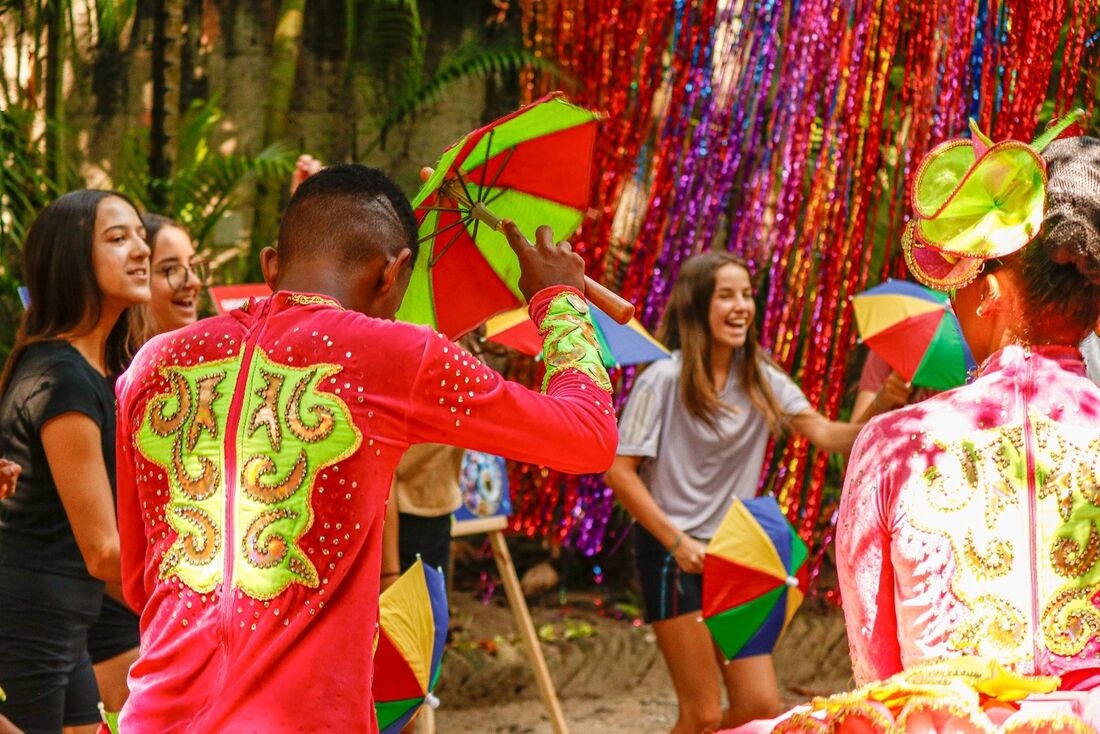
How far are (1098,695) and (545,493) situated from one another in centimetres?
565

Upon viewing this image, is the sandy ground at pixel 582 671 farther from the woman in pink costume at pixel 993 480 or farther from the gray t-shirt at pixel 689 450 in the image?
the woman in pink costume at pixel 993 480

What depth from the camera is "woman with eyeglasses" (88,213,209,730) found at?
3.70 metres

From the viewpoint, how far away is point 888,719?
191 centimetres

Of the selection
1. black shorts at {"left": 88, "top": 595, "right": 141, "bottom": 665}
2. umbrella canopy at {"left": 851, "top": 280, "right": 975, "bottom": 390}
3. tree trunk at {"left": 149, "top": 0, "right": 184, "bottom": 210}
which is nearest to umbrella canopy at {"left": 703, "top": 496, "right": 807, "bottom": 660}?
umbrella canopy at {"left": 851, "top": 280, "right": 975, "bottom": 390}

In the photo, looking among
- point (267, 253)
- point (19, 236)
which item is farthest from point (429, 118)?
point (267, 253)

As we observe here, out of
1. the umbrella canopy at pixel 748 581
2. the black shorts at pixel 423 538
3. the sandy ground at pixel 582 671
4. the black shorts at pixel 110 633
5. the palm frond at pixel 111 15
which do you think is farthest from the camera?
the sandy ground at pixel 582 671

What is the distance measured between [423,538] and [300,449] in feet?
8.90

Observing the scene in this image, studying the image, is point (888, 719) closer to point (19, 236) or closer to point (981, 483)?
point (981, 483)

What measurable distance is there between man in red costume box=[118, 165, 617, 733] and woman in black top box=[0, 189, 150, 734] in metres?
1.01

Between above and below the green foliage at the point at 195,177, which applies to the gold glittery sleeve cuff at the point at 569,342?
below

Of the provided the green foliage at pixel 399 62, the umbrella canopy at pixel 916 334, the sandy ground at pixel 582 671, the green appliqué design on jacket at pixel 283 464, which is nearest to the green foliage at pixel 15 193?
the green foliage at pixel 399 62

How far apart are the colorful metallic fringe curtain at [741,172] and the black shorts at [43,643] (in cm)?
431

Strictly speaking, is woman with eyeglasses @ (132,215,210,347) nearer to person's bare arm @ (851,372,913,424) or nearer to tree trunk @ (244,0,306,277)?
person's bare arm @ (851,372,913,424)

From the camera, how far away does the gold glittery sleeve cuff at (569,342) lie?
2.14 metres
